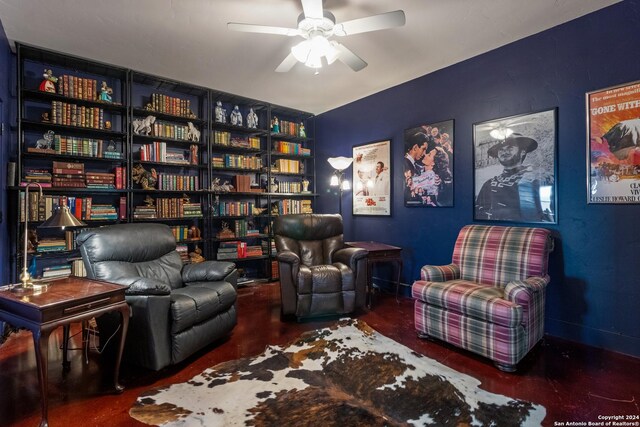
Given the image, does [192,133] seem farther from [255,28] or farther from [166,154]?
[255,28]

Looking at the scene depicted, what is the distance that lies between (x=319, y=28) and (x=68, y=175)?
9.50 feet

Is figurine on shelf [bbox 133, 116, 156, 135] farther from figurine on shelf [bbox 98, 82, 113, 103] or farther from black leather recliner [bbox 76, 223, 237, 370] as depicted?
black leather recliner [bbox 76, 223, 237, 370]

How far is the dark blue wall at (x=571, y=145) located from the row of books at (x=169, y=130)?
305 centimetres

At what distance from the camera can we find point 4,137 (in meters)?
2.72

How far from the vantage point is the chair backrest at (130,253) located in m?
2.28

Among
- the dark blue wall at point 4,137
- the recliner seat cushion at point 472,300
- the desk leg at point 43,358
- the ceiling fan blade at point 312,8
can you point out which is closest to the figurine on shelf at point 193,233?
the dark blue wall at point 4,137

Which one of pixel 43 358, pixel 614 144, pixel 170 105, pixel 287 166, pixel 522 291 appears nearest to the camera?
pixel 43 358

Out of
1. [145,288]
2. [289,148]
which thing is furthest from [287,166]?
[145,288]

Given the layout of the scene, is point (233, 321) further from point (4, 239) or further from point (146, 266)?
point (4, 239)

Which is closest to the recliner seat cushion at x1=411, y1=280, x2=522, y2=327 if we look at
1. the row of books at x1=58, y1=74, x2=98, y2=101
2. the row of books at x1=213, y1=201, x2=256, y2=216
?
the row of books at x1=213, y1=201, x2=256, y2=216

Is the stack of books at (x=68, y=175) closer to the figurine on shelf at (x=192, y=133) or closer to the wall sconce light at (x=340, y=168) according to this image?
the figurine on shelf at (x=192, y=133)

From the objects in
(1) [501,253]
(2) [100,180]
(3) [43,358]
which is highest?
(2) [100,180]

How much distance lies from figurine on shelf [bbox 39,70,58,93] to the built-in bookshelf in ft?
0.04

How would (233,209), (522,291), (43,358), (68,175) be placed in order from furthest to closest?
(233,209) < (68,175) < (522,291) < (43,358)
